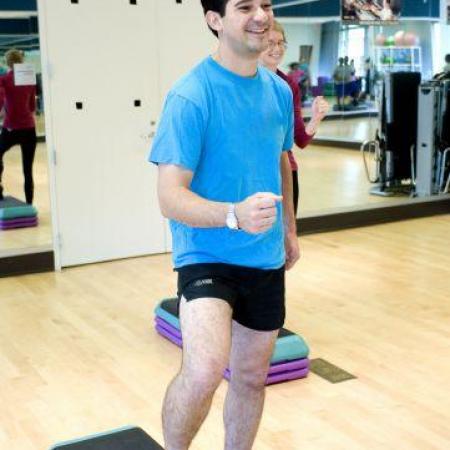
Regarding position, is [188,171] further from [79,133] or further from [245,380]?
[79,133]

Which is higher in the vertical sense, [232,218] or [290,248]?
[232,218]

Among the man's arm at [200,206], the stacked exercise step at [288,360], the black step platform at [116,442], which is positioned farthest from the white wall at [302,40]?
the man's arm at [200,206]

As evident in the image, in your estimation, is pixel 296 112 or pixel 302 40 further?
pixel 302 40

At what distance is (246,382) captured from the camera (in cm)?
237

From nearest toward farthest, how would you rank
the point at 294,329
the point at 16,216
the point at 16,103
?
the point at 294,329
the point at 16,103
the point at 16,216

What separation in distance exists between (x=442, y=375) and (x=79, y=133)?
3.24 metres

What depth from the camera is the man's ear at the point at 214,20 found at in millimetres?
2152

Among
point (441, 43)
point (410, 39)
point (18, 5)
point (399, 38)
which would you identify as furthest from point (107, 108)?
point (441, 43)

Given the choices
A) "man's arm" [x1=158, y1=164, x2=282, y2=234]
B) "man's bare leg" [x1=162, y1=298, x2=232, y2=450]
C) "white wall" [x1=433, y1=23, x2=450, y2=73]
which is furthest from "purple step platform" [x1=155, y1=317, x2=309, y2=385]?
"white wall" [x1=433, y1=23, x2=450, y2=73]

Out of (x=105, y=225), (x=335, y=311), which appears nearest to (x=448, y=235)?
(x=335, y=311)

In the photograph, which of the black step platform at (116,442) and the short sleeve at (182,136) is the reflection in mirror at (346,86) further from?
the short sleeve at (182,136)

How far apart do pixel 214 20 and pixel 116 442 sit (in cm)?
135

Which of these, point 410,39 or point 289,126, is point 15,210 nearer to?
point 289,126

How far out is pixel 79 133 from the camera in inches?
224
